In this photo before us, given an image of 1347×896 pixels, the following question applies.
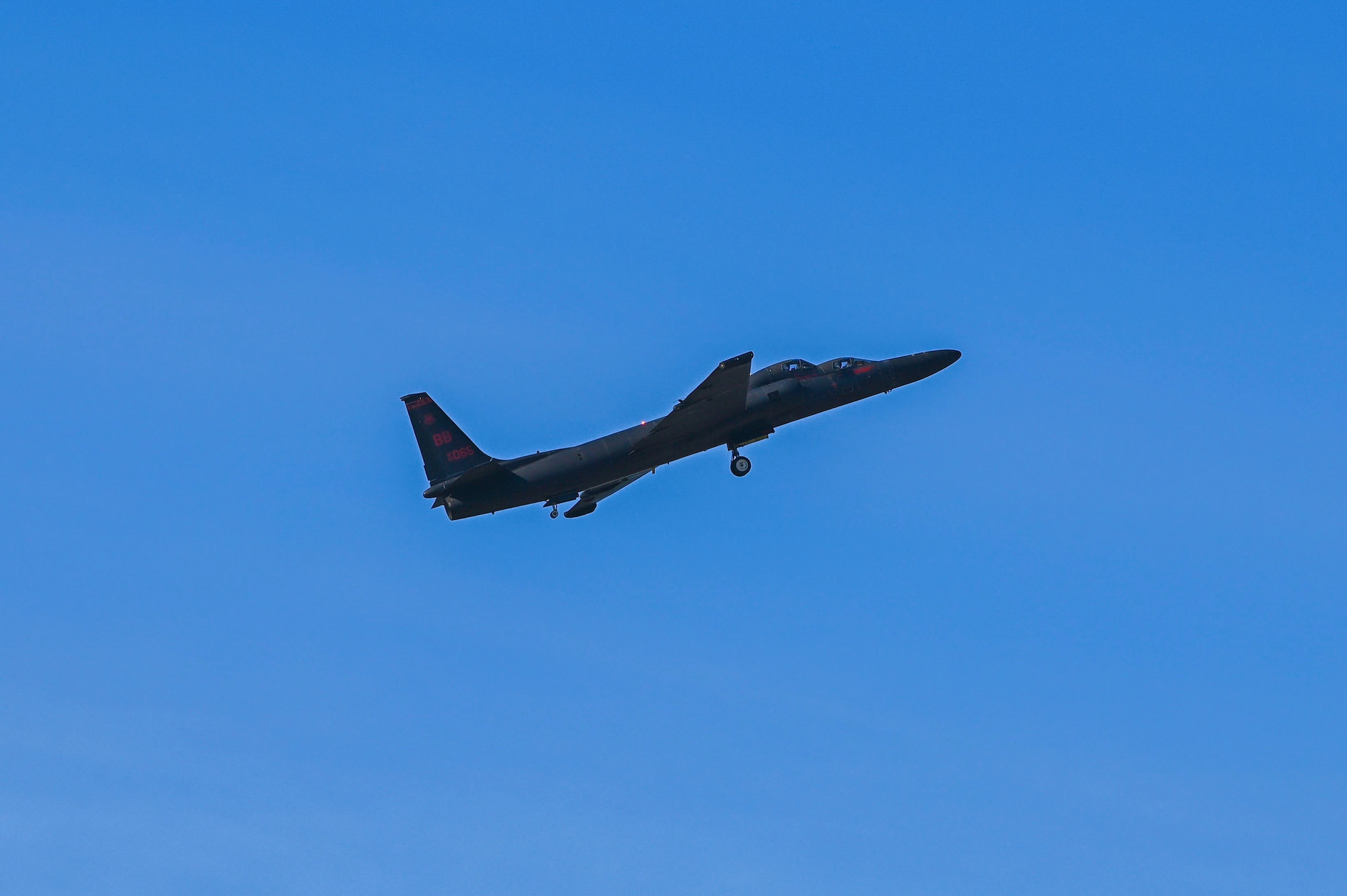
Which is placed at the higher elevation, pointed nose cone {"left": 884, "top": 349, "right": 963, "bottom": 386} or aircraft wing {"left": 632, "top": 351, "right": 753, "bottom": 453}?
pointed nose cone {"left": 884, "top": 349, "right": 963, "bottom": 386}

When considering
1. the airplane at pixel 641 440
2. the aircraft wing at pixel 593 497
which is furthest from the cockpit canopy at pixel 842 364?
the aircraft wing at pixel 593 497

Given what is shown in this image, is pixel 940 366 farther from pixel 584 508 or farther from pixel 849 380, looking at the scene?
pixel 584 508

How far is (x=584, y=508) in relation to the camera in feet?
229

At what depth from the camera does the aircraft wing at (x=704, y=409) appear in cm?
6419

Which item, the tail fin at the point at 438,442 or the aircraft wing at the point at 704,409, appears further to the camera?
the tail fin at the point at 438,442

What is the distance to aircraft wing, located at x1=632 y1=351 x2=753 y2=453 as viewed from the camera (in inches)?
2527

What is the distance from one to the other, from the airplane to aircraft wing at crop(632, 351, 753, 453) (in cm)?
3

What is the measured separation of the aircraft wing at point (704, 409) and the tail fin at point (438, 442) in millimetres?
6815

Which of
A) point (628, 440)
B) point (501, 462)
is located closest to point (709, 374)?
point (628, 440)

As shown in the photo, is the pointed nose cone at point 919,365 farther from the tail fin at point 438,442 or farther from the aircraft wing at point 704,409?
the tail fin at point 438,442

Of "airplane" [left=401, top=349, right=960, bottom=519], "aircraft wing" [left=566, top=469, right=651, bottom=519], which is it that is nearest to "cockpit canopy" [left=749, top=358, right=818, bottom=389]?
"airplane" [left=401, top=349, right=960, bottom=519]

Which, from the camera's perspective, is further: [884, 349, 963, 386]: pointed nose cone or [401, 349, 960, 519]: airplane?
[884, 349, 963, 386]: pointed nose cone

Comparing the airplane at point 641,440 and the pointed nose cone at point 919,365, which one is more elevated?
the pointed nose cone at point 919,365

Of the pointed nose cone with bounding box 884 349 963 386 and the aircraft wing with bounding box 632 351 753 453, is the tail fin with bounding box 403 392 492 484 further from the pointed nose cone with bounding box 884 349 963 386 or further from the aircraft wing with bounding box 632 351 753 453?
the pointed nose cone with bounding box 884 349 963 386
